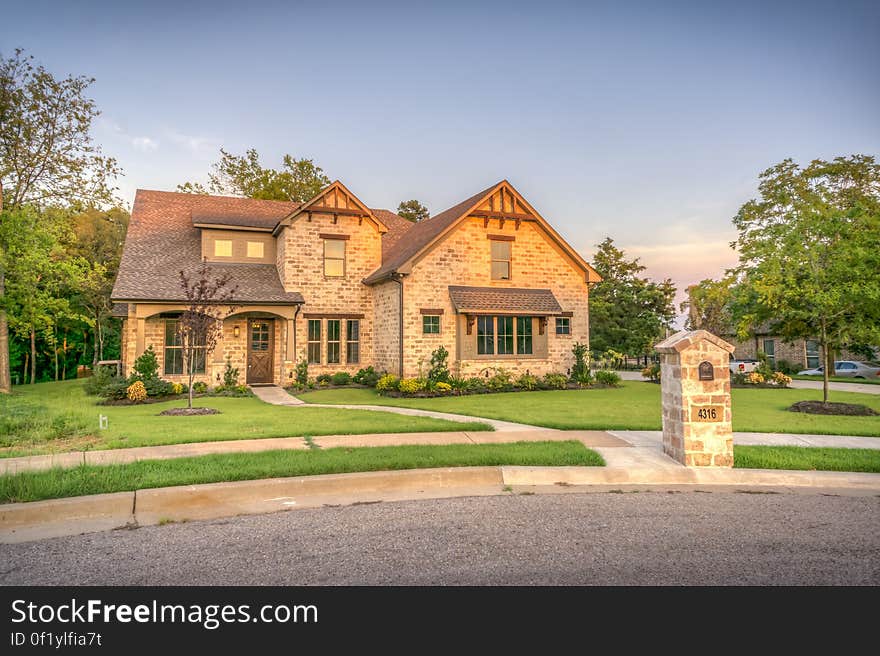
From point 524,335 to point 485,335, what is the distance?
168cm

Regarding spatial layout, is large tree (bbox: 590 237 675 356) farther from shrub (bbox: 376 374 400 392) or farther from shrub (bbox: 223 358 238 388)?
shrub (bbox: 223 358 238 388)

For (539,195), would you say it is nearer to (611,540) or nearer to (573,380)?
(573,380)

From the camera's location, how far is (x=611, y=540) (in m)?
4.81

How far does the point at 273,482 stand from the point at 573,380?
1683 cm

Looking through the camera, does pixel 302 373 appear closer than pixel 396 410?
No

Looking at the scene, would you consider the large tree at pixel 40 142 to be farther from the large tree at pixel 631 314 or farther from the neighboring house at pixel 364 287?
the large tree at pixel 631 314

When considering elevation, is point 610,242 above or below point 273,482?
above

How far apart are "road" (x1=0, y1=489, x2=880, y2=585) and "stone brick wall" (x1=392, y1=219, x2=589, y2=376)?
46.3ft

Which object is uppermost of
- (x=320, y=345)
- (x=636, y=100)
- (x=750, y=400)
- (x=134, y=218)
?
(x=636, y=100)

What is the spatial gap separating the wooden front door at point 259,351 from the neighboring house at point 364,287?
0.14 feet

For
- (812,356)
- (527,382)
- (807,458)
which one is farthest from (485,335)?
(812,356)

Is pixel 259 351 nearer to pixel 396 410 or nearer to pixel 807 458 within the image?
pixel 396 410

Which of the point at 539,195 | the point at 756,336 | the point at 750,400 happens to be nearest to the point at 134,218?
the point at 539,195

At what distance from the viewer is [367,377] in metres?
21.2
